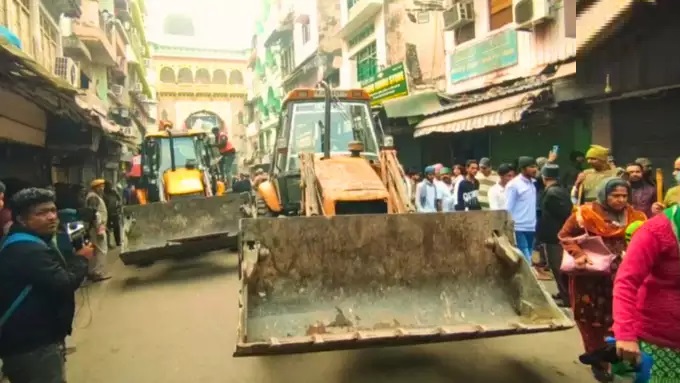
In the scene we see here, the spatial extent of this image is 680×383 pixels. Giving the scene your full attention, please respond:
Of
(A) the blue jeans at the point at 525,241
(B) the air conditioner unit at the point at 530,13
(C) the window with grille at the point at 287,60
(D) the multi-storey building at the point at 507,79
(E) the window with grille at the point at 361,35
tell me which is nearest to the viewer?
(A) the blue jeans at the point at 525,241

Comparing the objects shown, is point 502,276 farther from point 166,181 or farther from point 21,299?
point 166,181

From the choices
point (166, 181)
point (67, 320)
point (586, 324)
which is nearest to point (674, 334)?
point (586, 324)

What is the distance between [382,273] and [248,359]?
4.64 ft

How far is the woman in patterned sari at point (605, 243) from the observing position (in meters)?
3.97

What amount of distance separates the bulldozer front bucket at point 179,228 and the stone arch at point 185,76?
151 ft

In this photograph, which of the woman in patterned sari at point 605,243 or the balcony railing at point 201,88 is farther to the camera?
the balcony railing at point 201,88

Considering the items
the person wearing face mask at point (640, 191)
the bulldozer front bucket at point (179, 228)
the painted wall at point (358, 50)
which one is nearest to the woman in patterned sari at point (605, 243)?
the person wearing face mask at point (640, 191)

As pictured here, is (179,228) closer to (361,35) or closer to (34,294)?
(34,294)

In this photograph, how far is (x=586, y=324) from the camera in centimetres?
417

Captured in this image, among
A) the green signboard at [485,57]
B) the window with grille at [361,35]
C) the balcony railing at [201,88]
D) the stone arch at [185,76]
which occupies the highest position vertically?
the stone arch at [185,76]

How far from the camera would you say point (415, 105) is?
1420 cm

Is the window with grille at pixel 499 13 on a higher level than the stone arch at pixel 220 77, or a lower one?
lower

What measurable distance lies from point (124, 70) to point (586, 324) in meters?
29.7

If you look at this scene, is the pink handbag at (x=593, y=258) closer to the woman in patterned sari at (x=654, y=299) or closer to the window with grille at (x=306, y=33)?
the woman in patterned sari at (x=654, y=299)
